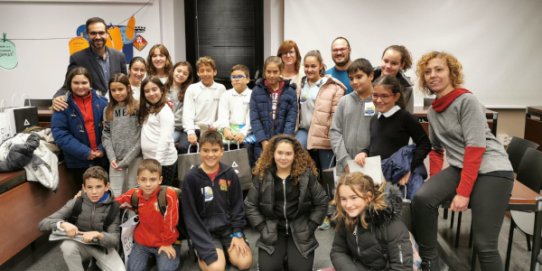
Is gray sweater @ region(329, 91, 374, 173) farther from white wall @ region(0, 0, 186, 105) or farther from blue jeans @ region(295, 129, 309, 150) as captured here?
white wall @ region(0, 0, 186, 105)

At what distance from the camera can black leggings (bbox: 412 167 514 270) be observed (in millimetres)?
2018

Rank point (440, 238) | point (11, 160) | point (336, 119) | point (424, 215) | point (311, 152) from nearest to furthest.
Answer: point (424, 215) → point (11, 160) → point (336, 119) → point (440, 238) → point (311, 152)

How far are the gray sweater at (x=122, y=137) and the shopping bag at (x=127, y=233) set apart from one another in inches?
19.6

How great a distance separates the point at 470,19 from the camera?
4.94 m

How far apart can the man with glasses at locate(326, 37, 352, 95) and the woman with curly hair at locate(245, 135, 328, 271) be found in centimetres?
100

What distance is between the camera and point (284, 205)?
2.60m

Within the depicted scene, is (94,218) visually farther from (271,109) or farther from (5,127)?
(271,109)

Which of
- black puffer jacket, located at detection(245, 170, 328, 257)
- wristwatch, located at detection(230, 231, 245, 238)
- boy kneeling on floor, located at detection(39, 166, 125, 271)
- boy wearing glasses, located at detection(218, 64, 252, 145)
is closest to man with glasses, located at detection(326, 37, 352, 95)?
boy wearing glasses, located at detection(218, 64, 252, 145)

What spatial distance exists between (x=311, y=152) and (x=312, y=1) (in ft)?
7.74

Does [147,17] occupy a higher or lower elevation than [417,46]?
higher

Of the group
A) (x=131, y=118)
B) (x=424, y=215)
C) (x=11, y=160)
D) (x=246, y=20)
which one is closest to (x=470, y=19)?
(x=246, y=20)

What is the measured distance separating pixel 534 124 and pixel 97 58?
15.8 ft

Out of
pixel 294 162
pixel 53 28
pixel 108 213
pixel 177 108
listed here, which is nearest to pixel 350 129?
pixel 294 162

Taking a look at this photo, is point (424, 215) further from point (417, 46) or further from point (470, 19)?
point (470, 19)
